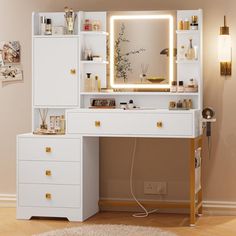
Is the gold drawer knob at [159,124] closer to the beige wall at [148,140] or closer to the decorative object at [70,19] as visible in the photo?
the beige wall at [148,140]

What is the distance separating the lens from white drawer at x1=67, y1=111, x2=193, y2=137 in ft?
16.0

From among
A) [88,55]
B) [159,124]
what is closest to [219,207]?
[159,124]

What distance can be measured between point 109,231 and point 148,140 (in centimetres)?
112

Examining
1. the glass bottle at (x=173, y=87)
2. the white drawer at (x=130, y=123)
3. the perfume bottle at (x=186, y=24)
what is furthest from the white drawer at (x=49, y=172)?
the perfume bottle at (x=186, y=24)

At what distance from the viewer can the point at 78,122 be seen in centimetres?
508

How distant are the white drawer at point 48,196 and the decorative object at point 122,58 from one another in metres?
1.08

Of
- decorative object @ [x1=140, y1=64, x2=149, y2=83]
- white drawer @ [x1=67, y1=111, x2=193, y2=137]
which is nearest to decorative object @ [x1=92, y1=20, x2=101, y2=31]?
decorative object @ [x1=140, y1=64, x2=149, y2=83]

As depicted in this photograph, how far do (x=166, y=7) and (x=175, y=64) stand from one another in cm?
51

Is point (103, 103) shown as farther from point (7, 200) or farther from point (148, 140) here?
point (7, 200)

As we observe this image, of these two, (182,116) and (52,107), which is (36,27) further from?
(182,116)

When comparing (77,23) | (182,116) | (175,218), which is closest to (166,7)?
(77,23)

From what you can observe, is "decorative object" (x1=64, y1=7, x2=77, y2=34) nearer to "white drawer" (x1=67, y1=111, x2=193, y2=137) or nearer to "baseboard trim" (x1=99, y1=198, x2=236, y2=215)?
"white drawer" (x1=67, y1=111, x2=193, y2=137)

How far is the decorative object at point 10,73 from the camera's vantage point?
5.78 meters

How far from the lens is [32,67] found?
5469 mm
